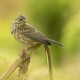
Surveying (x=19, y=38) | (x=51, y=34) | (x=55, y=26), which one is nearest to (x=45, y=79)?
(x=19, y=38)

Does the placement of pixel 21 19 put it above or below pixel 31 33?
above

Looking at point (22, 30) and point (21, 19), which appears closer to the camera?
point (21, 19)

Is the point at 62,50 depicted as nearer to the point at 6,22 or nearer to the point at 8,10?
the point at 6,22

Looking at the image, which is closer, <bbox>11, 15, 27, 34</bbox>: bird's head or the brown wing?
the brown wing

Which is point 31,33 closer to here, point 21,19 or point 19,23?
point 21,19

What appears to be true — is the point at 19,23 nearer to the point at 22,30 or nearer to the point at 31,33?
the point at 22,30

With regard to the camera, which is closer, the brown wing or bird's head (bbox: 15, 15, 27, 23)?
the brown wing

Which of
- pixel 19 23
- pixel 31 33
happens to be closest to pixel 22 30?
pixel 19 23

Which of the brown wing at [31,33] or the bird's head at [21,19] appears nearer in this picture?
the brown wing at [31,33]

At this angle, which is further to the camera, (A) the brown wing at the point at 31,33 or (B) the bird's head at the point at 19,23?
(B) the bird's head at the point at 19,23

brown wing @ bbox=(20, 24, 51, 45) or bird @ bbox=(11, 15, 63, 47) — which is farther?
bird @ bbox=(11, 15, 63, 47)

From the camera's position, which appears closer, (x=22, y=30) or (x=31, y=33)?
(x=31, y=33)

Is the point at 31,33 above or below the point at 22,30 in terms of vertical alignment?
below
